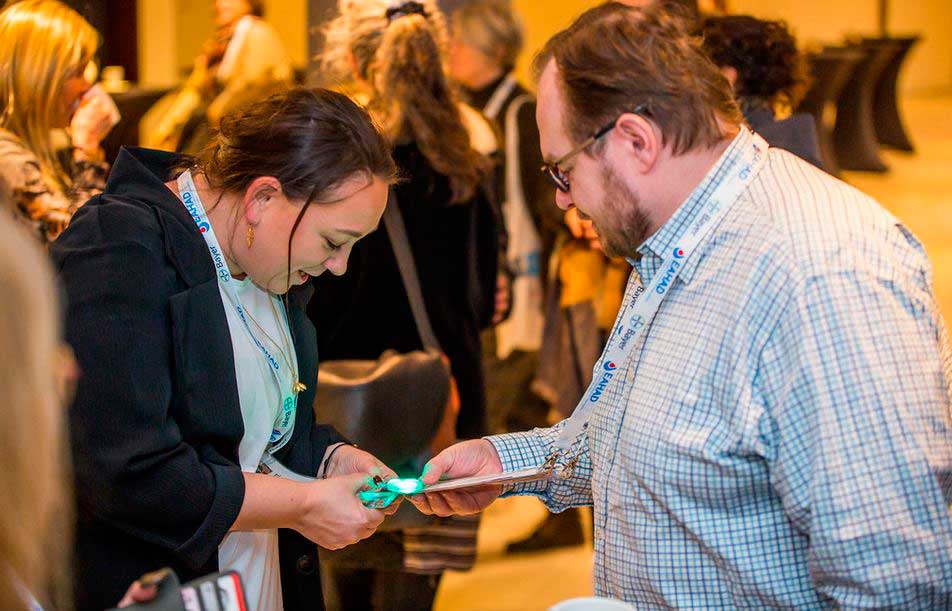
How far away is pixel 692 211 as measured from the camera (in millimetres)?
1617

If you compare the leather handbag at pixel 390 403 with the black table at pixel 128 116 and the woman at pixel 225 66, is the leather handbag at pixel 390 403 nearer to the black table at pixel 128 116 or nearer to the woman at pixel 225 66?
the black table at pixel 128 116

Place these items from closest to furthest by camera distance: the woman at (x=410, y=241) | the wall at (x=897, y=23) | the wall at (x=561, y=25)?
the woman at (x=410, y=241) < the wall at (x=561, y=25) < the wall at (x=897, y=23)

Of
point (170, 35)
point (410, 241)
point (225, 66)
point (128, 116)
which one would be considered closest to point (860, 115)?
point (170, 35)

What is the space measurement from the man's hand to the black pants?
1002mm

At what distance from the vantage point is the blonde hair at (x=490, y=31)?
452 centimetres

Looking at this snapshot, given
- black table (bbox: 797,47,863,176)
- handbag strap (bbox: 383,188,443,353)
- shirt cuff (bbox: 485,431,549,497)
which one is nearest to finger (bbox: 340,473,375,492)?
shirt cuff (bbox: 485,431,549,497)

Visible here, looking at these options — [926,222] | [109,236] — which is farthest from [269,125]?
[926,222]

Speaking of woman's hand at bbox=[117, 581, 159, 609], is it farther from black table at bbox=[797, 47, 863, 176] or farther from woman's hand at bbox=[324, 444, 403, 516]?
black table at bbox=[797, 47, 863, 176]

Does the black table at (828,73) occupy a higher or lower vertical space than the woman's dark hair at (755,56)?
lower

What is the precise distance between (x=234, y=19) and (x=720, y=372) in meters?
5.40

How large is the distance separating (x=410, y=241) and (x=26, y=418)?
82.0 inches

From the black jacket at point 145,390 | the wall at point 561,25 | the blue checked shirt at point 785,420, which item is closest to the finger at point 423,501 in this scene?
the black jacket at point 145,390

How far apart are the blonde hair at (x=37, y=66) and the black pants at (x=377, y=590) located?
1254mm

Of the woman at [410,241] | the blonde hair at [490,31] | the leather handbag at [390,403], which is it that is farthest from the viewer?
the blonde hair at [490,31]
